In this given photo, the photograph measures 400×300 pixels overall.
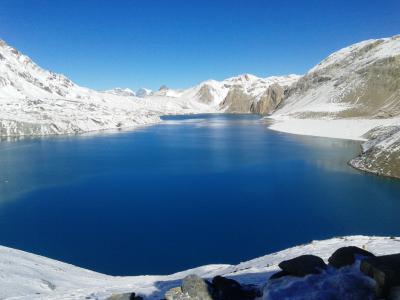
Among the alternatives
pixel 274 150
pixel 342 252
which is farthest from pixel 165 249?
pixel 274 150

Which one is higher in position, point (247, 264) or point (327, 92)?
point (327, 92)

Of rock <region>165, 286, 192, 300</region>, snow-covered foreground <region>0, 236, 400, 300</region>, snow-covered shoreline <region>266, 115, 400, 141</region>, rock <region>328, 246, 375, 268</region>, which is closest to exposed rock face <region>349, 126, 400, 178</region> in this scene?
snow-covered shoreline <region>266, 115, 400, 141</region>

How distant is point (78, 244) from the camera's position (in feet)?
88.1

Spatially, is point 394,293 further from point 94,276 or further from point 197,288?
point 94,276

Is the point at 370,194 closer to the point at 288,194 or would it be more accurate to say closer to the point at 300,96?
the point at 288,194

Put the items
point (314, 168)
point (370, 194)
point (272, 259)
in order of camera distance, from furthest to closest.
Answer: point (314, 168), point (370, 194), point (272, 259)

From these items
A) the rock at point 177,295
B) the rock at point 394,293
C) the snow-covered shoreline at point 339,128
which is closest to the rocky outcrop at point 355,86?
the snow-covered shoreline at point 339,128

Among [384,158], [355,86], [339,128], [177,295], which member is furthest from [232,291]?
[355,86]

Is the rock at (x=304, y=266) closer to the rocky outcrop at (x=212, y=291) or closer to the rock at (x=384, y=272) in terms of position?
the rock at (x=384, y=272)

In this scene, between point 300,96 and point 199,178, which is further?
point 300,96

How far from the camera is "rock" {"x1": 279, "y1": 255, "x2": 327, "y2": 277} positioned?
9605mm

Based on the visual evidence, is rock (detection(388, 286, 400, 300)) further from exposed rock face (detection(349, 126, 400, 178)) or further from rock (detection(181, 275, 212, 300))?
exposed rock face (detection(349, 126, 400, 178))

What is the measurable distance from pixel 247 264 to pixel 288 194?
21.7 m

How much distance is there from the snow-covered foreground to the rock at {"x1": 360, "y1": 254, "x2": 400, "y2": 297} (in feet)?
15.6
